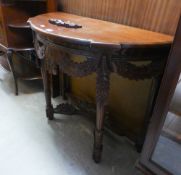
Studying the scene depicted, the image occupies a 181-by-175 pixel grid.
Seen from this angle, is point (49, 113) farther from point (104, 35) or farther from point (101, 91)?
point (104, 35)

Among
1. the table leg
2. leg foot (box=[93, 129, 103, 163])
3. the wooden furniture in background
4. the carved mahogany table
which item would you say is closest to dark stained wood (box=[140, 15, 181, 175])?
the carved mahogany table

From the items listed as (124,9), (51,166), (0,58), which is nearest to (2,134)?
(51,166)

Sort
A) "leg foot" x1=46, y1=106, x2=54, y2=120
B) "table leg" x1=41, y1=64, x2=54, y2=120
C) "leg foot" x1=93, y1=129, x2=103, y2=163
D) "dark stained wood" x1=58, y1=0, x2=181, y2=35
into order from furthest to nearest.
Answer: "leg foot" x1=46, y1=106, x2=54, y2=120, "table leg" x1=41, y1=64, x2=54, y2=120, "leg foot" x1=93, y1=129, x2=103, y2=163, "dark stained wood" x1=58, y1=0, x2=181, y2=35

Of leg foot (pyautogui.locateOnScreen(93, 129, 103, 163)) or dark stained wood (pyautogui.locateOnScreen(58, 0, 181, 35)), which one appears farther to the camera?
leg foot (pyautogui.locateOnScreen(93, 129, 103, 163))

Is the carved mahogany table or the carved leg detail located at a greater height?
the carved mahogany table

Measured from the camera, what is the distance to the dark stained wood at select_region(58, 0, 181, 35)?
0.97 m

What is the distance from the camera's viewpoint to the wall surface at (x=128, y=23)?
1.00m

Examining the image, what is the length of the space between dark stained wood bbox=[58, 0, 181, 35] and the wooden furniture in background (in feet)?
1.39

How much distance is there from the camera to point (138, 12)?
43.3 inches

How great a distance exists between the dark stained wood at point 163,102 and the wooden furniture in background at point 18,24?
1226 mm

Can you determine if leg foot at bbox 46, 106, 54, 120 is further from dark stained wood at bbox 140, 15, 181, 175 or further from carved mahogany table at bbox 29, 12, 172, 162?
dark stained wood at bbox 140, 15, 181, 175

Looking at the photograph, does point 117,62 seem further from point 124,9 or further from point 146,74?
point 124,9

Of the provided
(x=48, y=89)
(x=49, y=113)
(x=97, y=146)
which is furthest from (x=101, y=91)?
(x=49, y=113)

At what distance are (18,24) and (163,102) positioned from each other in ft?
4.74
